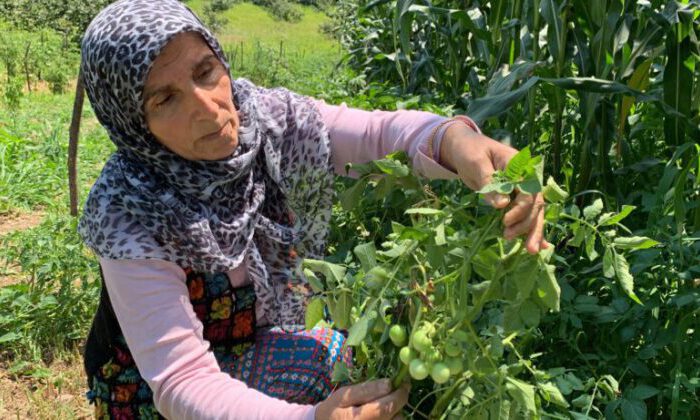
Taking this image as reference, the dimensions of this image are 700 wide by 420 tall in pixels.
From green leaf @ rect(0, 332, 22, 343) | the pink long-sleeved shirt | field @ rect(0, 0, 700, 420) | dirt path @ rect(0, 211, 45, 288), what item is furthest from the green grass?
the pink long-sleeved shirt

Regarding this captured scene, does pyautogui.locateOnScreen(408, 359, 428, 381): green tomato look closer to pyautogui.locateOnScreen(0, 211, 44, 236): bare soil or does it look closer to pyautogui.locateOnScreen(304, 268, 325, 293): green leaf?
pyautogui.locateOnScreen(304, 268, 325, 293): green leaf

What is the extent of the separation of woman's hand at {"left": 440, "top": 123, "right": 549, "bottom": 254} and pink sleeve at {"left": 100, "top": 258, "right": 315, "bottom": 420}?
1.92 ft

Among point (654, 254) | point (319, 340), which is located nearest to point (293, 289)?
point (319, 340)

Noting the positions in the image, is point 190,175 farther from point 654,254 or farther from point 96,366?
point 654,254

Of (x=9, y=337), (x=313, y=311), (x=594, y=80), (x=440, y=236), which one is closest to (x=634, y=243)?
(x=440, y=236)

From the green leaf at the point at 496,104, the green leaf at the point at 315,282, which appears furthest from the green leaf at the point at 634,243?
the green leaf at the point at 496,104

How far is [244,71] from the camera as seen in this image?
10.2m

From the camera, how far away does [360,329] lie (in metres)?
1.03

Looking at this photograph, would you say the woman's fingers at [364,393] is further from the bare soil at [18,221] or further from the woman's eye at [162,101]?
the bare soil at [18,221]

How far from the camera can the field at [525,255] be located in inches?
40.2

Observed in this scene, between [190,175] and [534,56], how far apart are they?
1.33 metres

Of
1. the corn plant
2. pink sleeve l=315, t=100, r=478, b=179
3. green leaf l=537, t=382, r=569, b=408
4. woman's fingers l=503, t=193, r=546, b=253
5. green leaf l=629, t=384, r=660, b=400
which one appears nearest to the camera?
woman's fingers l=503, t=193, r=546, b=253

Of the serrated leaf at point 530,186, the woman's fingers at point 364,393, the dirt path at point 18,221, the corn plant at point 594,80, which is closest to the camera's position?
the serrated leaf at point 530,186

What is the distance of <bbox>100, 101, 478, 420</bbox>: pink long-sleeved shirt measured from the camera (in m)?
1.34
